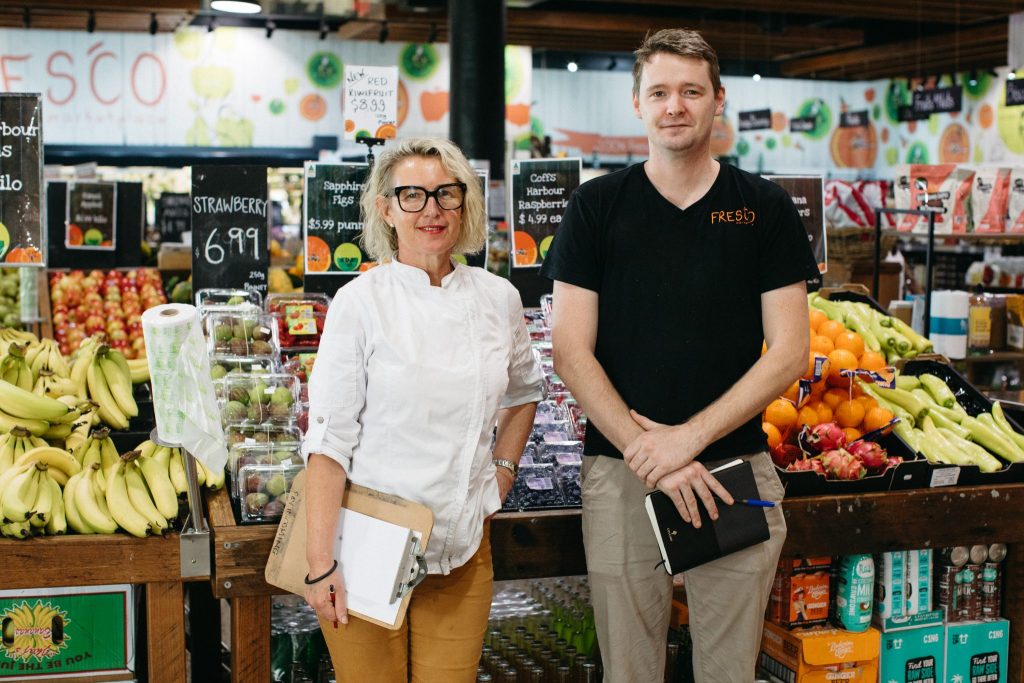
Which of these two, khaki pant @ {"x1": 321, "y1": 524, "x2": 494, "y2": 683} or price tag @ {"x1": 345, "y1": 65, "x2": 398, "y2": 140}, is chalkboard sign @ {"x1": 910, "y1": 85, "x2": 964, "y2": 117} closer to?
price tag @ {"x1": 345, "y1": 65, "x2": 398, "y2": 140}

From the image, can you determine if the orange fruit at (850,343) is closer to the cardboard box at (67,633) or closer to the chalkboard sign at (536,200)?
the chalkboard sign at (536,200)

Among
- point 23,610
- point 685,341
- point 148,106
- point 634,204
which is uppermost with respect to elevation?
point 148,106

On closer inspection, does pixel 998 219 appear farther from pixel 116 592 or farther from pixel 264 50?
pixel 264 50

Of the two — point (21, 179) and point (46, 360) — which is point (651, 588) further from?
point (21, 179)

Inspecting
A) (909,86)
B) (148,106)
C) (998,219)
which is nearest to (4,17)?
(148,106)

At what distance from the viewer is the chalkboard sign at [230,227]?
13.0ft

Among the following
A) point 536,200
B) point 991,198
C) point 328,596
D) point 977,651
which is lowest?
point 977,651

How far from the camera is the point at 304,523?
2.13m

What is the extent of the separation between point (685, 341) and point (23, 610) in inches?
64.1

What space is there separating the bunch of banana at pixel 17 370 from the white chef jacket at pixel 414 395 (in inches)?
62.3

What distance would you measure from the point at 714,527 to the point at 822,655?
37.1 inches

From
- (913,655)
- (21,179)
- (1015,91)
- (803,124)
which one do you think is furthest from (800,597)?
(803,124)

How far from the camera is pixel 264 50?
12.8 m

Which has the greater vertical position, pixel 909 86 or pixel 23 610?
pixel 909 86
